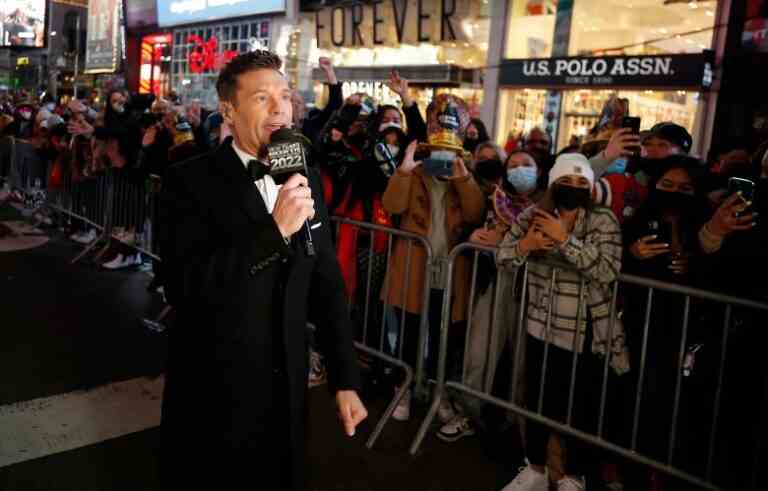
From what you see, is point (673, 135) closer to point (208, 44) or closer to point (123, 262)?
point (123, 262)

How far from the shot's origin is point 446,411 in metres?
4.84

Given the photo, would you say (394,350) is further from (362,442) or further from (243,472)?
(243,472)

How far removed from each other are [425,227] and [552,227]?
1.30 metres

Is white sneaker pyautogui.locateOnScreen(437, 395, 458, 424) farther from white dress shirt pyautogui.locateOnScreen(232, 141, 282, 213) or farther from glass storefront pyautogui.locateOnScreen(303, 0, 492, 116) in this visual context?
glass storefront pyautogui.locateOnScreen(303, 0, 492, 116)

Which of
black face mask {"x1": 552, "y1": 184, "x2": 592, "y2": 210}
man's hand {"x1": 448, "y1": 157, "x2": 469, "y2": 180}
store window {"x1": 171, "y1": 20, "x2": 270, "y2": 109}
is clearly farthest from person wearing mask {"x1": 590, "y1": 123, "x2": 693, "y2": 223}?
store window {"x1": 171, "y1": 20, "x2": 270, "y2": 109}

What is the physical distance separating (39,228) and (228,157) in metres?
9.74

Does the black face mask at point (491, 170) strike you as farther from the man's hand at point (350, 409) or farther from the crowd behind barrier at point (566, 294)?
the man's hand at point (350, 409)

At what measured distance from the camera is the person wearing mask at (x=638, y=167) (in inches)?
173

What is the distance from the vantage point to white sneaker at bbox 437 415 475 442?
4594 millimetres

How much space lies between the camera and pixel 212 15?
21.7 m

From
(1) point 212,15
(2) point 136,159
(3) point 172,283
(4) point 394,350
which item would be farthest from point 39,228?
(1) point 212,15

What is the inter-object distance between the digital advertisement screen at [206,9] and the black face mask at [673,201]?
55.2ft

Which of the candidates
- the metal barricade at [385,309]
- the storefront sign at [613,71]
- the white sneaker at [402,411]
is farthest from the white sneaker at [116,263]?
the storefront sign at [613,71]

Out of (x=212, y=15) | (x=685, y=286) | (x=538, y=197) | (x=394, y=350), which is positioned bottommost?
(x=394, y=350)
